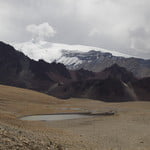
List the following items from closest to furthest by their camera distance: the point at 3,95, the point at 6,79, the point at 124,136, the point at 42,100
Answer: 1. the point at 124,136
2. the point at 3,95
3. the point at 42,100
4. the point at 6,79

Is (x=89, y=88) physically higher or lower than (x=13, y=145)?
higher

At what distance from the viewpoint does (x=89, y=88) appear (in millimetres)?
157875

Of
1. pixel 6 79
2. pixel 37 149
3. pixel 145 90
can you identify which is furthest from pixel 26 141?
pixel 6 79

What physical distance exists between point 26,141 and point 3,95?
7614cm

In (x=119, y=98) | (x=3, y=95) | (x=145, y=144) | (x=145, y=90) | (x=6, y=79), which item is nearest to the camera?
(x=145, y=144)

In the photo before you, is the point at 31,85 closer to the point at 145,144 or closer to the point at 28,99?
the point at 28,99

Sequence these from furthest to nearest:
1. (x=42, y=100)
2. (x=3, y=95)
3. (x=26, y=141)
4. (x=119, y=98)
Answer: (x=119, y=98) < (x=42, y=100) < (x=3, y=95) < (x=26, y=141)

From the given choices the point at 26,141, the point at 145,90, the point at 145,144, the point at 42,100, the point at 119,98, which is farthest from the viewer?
the point at 145,90

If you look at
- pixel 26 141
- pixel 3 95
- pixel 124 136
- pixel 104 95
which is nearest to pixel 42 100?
pixel 3 95

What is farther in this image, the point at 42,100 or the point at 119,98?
the point at 119,98

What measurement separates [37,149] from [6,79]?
180807 millimetres

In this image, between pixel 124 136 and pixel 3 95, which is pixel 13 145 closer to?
pixel 124 136

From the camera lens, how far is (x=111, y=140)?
24625 mm

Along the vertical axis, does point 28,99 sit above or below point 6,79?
below
